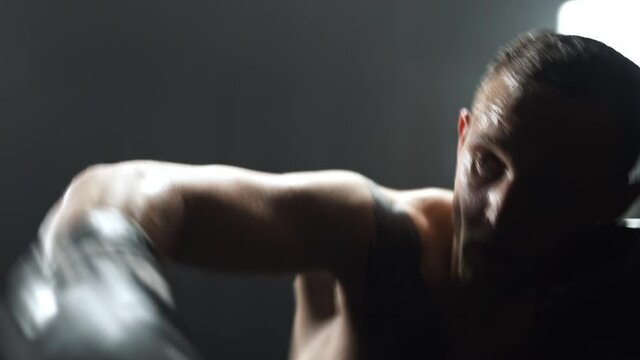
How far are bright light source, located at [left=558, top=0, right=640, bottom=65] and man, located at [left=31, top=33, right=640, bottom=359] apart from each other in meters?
0.25

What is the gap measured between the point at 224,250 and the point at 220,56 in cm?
28

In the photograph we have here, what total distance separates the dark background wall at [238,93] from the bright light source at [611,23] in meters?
0.03

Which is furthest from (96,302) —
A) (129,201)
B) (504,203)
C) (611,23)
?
(611,23)

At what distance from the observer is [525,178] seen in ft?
1.82

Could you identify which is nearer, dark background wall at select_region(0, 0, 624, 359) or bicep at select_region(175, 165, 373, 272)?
bicep at select_region(175, 165, 373, 272)

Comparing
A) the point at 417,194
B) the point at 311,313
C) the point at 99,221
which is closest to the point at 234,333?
the point at 311,313

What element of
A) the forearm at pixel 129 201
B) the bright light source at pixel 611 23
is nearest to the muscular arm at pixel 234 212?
the forearm at pixel 129 201

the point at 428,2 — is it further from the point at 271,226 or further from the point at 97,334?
the point at 97,334

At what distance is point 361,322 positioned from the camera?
2.04ft

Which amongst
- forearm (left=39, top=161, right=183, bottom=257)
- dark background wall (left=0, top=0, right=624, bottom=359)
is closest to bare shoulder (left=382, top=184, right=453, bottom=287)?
dark background wall (left=0, top=0, right=624, bottom=359)

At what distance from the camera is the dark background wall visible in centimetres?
68

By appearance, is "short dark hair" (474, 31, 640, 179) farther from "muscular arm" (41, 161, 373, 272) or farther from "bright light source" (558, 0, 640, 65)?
"bright light source" (558, 0, 640, 65)

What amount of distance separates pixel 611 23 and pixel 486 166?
1.12 ft

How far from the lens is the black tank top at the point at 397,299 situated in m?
0.60
